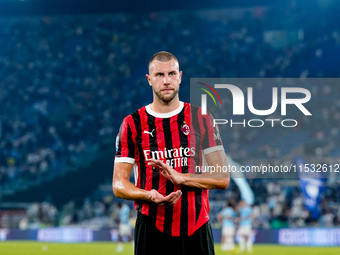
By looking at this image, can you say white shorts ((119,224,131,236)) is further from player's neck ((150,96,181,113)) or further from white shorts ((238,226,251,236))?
player's neck ((150,96,181,113))

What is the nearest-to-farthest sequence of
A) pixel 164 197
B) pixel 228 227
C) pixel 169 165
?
pixel 164 197 < pixel 169 165 < pixel 228 227

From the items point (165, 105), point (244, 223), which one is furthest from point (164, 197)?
point (244, 223)

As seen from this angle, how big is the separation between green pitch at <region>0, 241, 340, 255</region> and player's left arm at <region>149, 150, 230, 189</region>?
34.9 feet

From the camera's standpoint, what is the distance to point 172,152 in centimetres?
339

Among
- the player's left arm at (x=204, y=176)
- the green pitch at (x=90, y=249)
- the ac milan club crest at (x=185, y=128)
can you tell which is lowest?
the green pitch at (x=90, y=249)

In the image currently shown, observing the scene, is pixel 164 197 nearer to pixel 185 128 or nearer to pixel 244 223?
pixel 185 128

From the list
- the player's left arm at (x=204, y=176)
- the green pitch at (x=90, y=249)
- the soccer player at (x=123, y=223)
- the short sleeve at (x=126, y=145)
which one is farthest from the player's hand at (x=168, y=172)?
the soccer player at (x=123, y=223)

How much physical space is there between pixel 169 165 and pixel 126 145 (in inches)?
14.0

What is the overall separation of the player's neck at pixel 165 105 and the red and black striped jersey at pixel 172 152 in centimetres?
3

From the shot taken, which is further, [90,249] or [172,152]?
[90,249]

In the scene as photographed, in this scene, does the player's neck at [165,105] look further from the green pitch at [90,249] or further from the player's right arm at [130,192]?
the green pitch at [90,249]

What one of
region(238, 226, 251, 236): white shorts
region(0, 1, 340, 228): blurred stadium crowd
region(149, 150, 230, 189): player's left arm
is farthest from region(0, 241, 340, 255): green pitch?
region(149, 150, 230, 189): player's left arm

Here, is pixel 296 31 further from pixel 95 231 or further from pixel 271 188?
pixel 95 231

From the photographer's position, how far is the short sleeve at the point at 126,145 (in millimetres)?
3424
